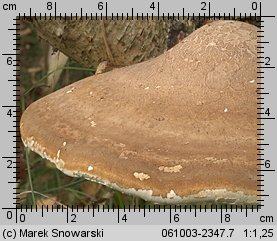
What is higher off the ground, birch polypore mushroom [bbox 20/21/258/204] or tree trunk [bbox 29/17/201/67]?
tree trunk [bbox 29/17/201/67]

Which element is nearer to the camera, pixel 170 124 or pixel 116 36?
pixel 170 124

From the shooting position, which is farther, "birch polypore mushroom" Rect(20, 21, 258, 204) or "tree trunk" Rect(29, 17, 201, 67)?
"tree trunk" Rect(29, 17, 201, 67)

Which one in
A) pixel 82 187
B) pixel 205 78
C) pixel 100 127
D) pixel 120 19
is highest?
pixel 120 19

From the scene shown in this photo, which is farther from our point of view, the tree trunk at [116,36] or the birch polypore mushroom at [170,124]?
the tree trunk at [116,36]

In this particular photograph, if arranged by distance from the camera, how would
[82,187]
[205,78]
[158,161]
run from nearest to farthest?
[158,161] < [205,78] < [82,187]

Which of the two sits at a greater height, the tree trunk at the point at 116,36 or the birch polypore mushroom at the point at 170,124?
the tree trunk at the point at 116,36

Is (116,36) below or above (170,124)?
above
